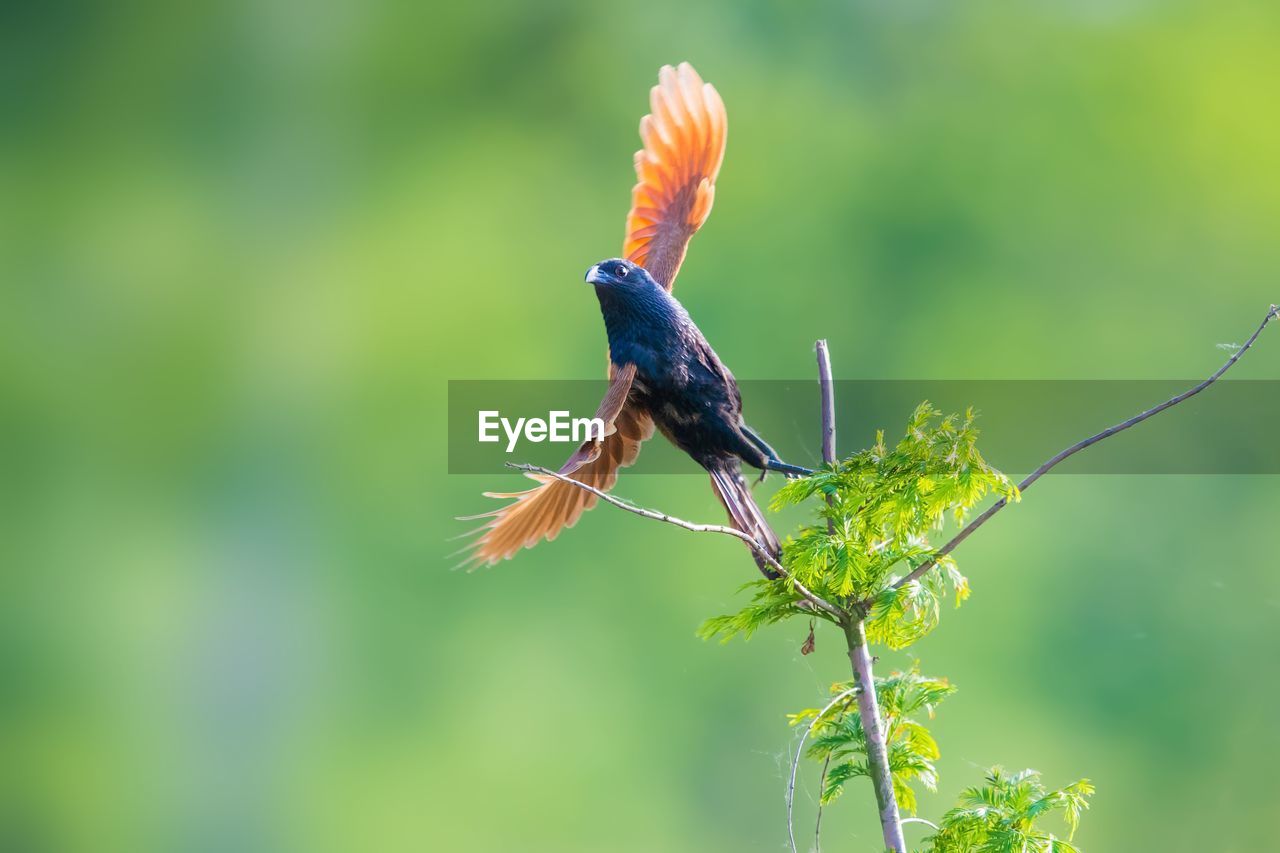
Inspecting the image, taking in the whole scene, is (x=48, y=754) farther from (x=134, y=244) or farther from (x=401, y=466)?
(x=134, y=244)

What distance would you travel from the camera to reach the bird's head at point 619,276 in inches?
71.4

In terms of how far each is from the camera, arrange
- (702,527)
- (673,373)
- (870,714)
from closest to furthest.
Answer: (702,527) → (673,373) → (870,714)

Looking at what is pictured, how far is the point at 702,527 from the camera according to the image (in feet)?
5.06

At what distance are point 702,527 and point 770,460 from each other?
0.33 metres

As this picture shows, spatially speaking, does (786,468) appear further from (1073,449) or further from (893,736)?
(893,736)

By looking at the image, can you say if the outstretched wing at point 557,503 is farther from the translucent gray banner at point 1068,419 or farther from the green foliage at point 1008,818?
the translucent gray banner at point 1068,419

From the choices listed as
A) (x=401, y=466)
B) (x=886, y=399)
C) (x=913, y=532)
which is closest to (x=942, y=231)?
(x=886, y=399)

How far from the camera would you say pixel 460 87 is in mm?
9391

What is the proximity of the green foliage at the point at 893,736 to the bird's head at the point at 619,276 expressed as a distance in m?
0.68

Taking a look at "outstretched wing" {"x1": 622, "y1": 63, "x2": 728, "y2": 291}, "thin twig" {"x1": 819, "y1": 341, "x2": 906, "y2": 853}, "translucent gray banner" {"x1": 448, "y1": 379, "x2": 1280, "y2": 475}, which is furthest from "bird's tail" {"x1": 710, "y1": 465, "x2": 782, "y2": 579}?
"translucent gray banner" {"x1": 448, "y1": 379, "x2": 1280, "y2": 475}

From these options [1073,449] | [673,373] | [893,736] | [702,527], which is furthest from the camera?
[893,736]

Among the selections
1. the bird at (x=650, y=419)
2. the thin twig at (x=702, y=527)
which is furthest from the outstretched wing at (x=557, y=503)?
the thin twig at (x=702, y=527)

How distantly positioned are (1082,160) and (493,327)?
4.08m

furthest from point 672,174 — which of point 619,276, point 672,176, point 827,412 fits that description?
point 827,412
